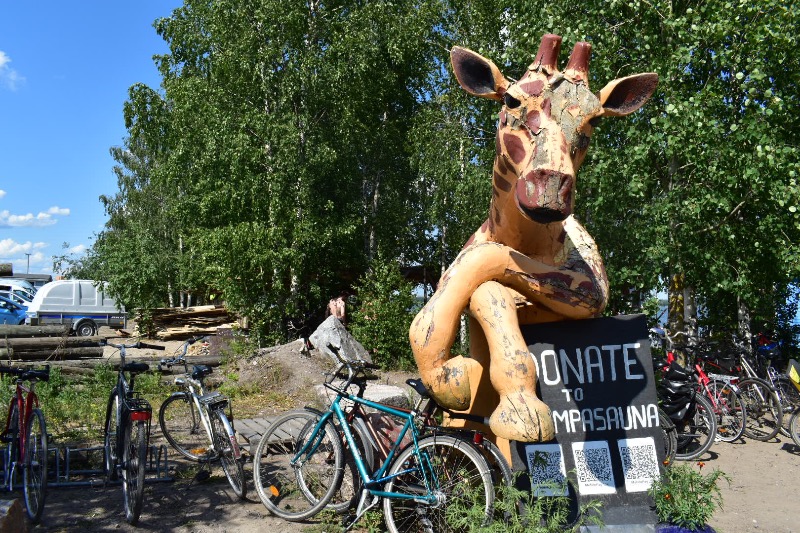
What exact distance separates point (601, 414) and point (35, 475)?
4.23 m

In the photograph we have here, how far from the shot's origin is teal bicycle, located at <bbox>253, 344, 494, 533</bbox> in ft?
12.9

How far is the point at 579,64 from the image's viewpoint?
3.62 meters

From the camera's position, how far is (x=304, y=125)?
14.7m

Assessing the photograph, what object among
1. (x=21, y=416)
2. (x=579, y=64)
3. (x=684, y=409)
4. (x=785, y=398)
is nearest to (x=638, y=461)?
(x=579, y=64)

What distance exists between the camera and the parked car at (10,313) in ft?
72.2

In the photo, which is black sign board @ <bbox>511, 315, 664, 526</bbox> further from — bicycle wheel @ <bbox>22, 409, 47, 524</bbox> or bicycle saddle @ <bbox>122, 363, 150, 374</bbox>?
bicycle wheel @ <bbox>22, 409, 47, 524</bbox>

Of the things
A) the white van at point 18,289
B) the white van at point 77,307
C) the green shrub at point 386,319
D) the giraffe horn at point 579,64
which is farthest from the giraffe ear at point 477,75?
the white van at point 18,289

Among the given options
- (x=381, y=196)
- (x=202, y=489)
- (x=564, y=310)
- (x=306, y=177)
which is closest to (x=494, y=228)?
(x=564, y=310)

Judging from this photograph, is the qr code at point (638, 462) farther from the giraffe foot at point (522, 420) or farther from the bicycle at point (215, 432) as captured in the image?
the bicycle at point (215, 432)

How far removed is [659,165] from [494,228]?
6.58 m

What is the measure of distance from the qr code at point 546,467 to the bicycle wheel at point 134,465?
2.90 meters

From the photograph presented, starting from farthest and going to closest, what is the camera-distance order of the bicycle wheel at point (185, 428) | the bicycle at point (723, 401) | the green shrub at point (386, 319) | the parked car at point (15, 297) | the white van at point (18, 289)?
the white van at point (18, 289), the parked car at point (15, 297), the green shrub at point (386, 319), the bicycle at point (723, 401), the bicycle wheel at point (185, 428)

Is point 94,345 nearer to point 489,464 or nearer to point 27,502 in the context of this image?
point 27,502

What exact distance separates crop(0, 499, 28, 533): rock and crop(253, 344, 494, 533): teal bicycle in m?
1.69
